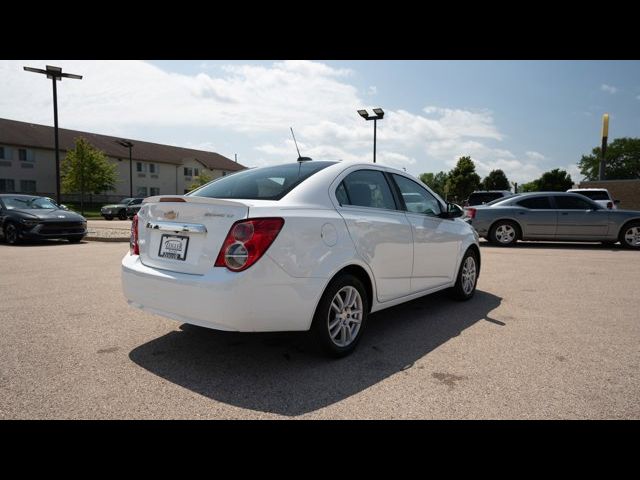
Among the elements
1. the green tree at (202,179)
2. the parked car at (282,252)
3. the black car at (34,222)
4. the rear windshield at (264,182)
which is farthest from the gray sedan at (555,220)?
the green tree at (202,179)

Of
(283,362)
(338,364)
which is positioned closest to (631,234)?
(338,364)

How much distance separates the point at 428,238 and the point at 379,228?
39.2 inches

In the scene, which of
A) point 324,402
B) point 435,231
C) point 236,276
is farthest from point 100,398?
point 435,231

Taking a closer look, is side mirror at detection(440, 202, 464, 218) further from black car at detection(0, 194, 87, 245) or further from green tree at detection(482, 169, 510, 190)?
green tree at detection(482, 169, 510, 190)

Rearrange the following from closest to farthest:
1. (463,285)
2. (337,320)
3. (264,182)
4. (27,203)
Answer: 1. (337,320)
2. (264,182)
3. (463,285)
4. (27,203)

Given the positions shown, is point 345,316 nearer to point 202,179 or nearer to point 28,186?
point 28,186

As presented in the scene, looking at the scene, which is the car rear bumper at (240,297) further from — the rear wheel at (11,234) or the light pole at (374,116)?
the light pole at (374,116)

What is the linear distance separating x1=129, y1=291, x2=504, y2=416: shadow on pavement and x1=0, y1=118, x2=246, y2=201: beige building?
163 ft

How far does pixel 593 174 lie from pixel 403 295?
104 metres

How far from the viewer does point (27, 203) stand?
12844mm

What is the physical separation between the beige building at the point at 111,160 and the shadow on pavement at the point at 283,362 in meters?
49.8

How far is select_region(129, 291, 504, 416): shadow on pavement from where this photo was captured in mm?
2830
